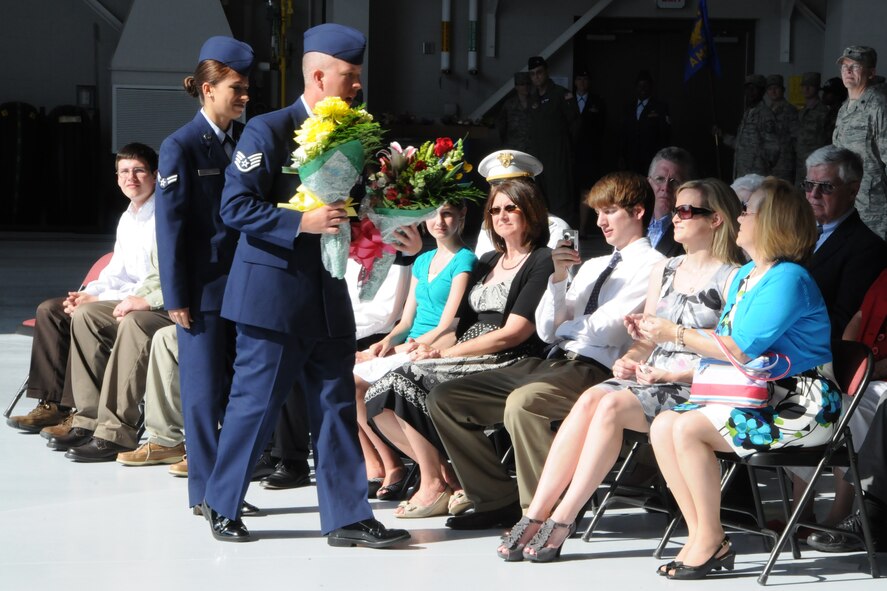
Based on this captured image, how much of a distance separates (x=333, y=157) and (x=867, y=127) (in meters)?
4.85

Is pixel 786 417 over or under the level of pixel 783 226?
under

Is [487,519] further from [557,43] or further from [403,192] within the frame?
[557,43]

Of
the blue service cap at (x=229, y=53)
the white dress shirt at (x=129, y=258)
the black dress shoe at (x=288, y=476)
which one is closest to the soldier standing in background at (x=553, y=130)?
the white dress shirt at (x=129, y=258)

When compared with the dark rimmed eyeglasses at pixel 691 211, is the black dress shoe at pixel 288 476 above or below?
below

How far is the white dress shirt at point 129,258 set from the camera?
5703 mm

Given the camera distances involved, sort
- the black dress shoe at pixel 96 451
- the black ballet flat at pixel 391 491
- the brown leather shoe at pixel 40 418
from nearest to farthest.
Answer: the black ballet flat at pixel 391 491 → the black dress shoe at pixel 96 451 → the brown leather shoe at pixel 40 418

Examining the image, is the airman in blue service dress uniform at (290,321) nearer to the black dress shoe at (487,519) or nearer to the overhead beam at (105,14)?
the black dress shoe at (487,519)

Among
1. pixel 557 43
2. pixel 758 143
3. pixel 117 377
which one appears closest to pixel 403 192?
pixel 117 377

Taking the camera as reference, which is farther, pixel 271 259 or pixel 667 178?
pixel 667 178

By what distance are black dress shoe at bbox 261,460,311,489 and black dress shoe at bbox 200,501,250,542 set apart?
33.1 inches

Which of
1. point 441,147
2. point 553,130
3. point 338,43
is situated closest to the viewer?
point 338,43

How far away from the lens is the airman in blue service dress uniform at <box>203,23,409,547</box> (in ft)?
13.0

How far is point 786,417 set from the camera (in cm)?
374

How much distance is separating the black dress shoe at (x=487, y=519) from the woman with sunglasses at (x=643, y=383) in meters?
0.30
